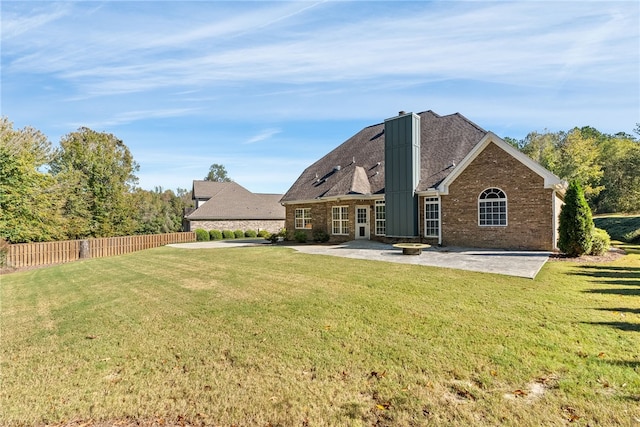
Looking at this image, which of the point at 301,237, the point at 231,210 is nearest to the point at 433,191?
the point at 301,237

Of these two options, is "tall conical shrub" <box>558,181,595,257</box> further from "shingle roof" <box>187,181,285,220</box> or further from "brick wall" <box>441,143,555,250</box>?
"shingle roof" <box>187,181,285,220</box>

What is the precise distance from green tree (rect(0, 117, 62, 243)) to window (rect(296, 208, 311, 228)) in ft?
60.1

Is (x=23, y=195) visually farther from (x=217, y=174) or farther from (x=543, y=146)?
(x=217, y=174)

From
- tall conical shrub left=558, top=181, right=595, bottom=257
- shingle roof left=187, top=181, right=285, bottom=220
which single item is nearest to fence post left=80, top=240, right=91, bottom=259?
shingle roof left=187, top=181, right=285, bottom=220

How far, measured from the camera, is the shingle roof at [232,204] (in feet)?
111

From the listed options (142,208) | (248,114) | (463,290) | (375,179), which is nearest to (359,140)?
(375,179)

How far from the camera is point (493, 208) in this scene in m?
14.8

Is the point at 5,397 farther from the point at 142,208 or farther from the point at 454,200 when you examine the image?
the point at 142,208

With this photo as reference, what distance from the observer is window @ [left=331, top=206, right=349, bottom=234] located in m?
20.2

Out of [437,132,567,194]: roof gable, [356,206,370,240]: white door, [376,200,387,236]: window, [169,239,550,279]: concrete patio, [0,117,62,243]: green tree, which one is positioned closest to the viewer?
[169,239,550,279]: concrete patio

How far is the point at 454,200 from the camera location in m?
15.8

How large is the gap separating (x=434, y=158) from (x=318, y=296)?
46.2 ft

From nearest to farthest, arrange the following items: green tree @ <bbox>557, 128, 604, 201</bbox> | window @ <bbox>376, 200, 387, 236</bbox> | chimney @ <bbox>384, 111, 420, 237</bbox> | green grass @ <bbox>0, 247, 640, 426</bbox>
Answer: green grass @ <bbox>0, 247, 640, 426</bbox> < chimney @ <bbox>384, 111, 420, 237</bbox> < window @ <bbox>376, 200, 387, 236</bbox> < green tree @ <bbox>557, 128, 604, 201</bbox>

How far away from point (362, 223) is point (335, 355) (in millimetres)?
15639
